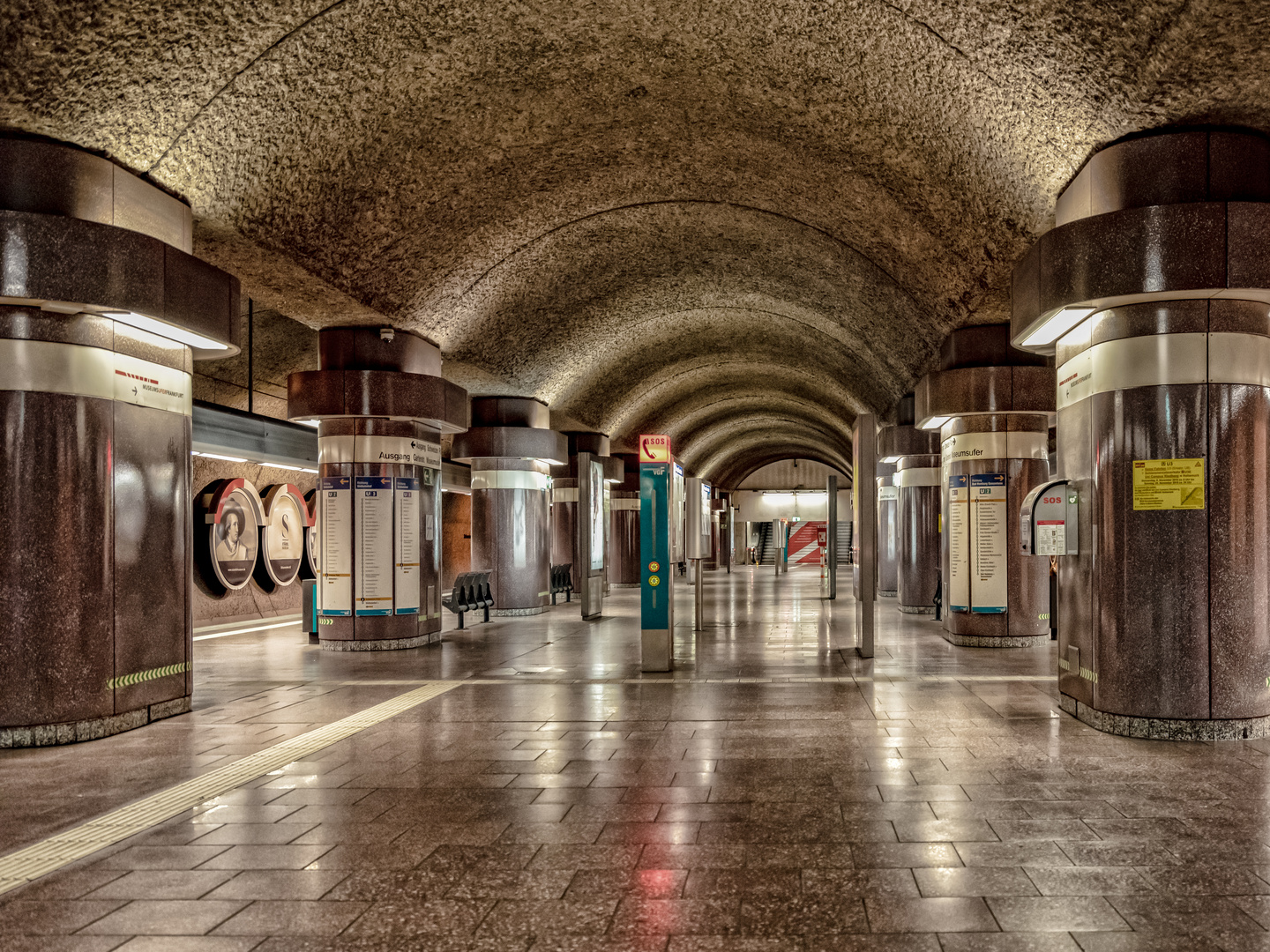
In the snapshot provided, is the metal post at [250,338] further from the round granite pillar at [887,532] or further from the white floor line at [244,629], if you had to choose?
the round granite pillar at [887,532]

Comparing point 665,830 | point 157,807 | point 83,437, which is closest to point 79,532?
point 83,437

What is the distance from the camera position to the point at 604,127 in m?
9.06

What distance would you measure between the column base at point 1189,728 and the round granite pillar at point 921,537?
9.70 meters

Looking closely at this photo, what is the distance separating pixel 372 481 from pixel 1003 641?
7.56 meters

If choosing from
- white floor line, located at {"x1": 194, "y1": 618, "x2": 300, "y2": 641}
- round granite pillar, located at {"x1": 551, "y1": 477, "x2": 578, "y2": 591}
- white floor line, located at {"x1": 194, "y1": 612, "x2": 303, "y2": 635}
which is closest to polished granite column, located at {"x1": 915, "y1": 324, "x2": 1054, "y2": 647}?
white floor line, located at {"x1": 194, "y1": 618, "x2": 300, "y2": 641}

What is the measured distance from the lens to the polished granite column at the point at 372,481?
38.3 feet

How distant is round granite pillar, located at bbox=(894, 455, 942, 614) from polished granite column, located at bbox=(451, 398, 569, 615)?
5864mm

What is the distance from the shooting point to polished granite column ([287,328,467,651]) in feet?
38.3

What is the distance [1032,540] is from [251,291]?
746 centimetres

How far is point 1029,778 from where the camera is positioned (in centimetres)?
541

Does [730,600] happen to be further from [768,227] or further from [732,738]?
[732,738]

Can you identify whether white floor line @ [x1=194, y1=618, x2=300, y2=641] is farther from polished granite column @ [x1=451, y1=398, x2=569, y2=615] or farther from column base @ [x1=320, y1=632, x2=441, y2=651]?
polished granite column @ [x1=451, y1=398, x2=569, y2=615]

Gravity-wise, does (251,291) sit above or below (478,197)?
below

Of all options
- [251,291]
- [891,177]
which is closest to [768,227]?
[891,177]
